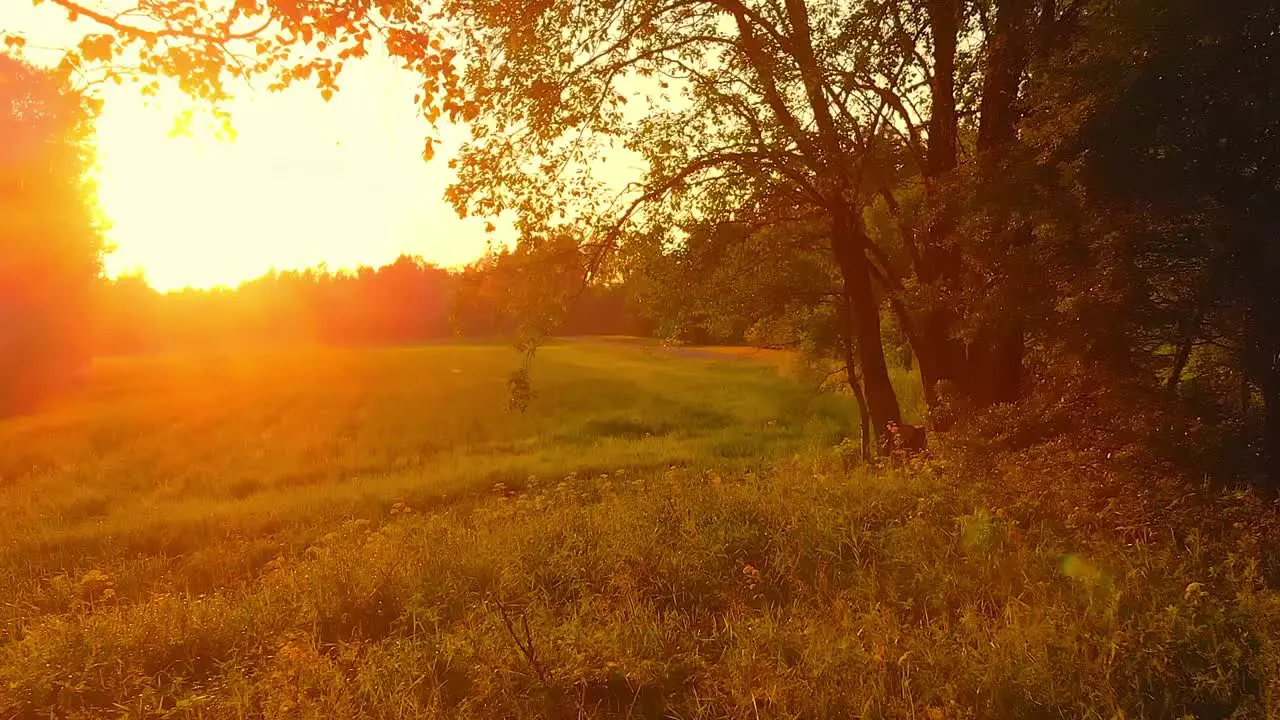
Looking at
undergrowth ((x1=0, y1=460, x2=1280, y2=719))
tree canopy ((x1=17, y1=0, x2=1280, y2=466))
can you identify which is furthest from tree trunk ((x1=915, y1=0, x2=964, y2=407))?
undergrowth ((x1=0, y1=460, x2=1280, y2=719))

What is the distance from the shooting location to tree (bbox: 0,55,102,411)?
1224 inches

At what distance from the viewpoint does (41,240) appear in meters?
32.3

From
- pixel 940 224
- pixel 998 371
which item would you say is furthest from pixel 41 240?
pixel 998 371

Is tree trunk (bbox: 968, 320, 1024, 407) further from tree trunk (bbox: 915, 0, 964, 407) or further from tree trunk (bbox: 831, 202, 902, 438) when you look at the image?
tree trunk (bbox: 831, 202, 902, 438)

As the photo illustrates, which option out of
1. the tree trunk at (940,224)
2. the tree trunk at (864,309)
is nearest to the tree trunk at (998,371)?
the tree trunk at (940,224)

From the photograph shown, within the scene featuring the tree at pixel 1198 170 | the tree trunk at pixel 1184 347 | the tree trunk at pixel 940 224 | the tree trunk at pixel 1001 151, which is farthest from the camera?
the tree trunk at pixel 940 224

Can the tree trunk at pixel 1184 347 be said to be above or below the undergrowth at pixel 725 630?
above

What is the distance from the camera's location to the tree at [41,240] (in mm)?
31078

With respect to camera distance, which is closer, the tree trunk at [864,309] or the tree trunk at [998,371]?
the tree trunk at [998,371]

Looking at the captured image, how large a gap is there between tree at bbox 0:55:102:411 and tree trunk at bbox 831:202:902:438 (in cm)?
3247

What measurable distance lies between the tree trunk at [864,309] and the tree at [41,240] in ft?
107

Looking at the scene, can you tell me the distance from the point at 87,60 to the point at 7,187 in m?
34.2

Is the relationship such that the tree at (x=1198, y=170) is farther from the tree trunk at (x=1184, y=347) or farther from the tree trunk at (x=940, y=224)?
the tree trunk at (x=940, y=224)

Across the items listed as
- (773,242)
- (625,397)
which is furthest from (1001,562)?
A: (625,397)
